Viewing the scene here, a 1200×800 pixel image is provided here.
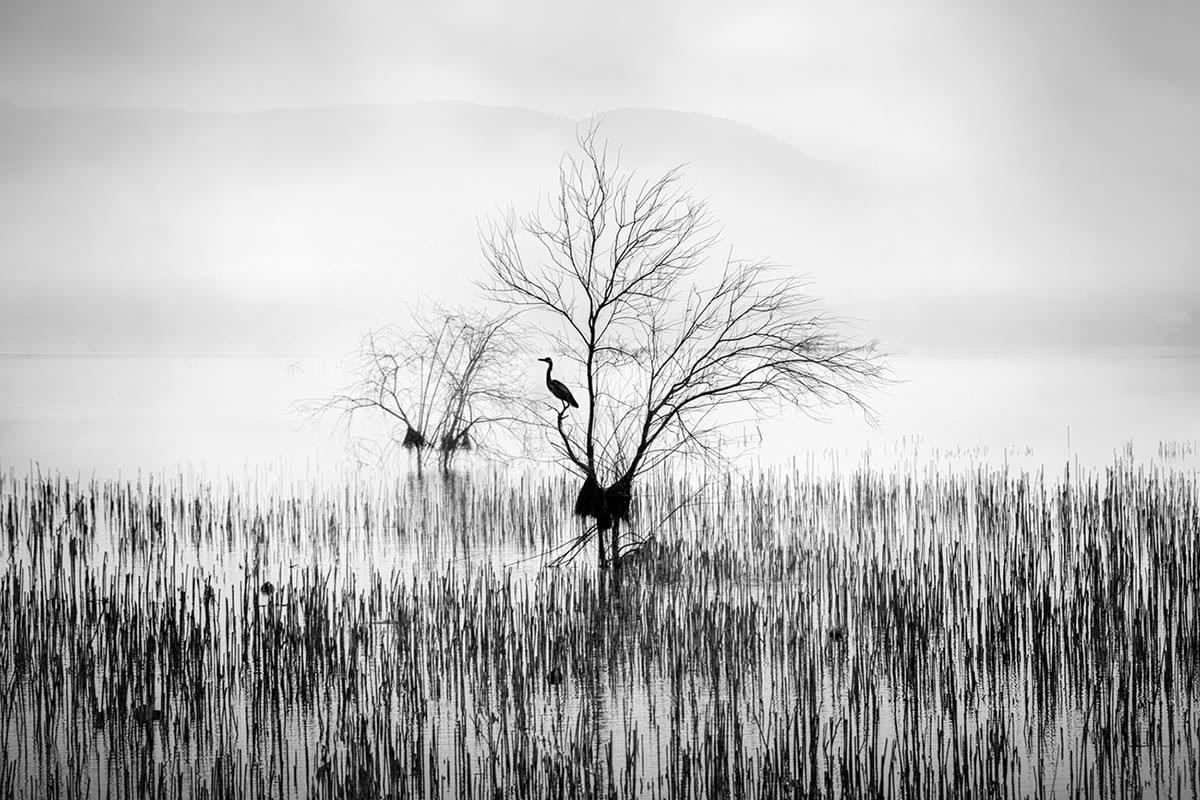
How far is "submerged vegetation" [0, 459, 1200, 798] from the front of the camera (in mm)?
4199

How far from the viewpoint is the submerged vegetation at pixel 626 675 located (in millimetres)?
4199

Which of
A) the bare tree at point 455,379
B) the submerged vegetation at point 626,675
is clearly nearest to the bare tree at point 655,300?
the submerged vegetation at point 626,675

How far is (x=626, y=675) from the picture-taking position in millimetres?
5535

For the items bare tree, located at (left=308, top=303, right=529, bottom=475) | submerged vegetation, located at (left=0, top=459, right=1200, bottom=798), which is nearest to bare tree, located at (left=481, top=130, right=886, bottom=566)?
submerged vegetation, located at (left=0, top=459, right=1200, bottom=798)

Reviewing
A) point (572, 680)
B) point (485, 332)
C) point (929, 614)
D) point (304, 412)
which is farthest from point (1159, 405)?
point (572, 680)

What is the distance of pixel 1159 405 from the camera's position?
2617 cm

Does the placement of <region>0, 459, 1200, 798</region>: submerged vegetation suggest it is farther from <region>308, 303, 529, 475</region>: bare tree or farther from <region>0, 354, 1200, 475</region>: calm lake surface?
<region>308, 303, 529, 475</region>: bare tree

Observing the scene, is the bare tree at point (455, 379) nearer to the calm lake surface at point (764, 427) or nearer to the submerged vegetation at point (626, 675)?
the calm lake surface at point (764, 427)

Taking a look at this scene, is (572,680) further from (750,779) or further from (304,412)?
(304,412)

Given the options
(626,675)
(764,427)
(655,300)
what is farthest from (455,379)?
(626,675)

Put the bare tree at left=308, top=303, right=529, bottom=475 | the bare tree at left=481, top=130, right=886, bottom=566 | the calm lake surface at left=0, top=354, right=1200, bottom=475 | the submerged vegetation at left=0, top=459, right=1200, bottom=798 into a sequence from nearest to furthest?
the submerged vegetation at left=0, top=459, right=1200, bottom=798, the bare tree at left=481, top=130, right=886, bottom=566, the bare tree at left=308, top=303, right=529, bottom=475, the calm lake surface at left=0, top=354, right=1200, bottom=475

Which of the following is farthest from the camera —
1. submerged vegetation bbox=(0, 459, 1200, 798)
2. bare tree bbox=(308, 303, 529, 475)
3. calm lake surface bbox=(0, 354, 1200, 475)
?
calm lake surface bbox=(0, 354, 1200, 475)

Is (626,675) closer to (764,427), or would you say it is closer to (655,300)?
(655,300)

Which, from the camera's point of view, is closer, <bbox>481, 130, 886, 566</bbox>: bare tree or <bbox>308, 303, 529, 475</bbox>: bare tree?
<bbox>481, 130, 886, 566</bbox>: bare tree
